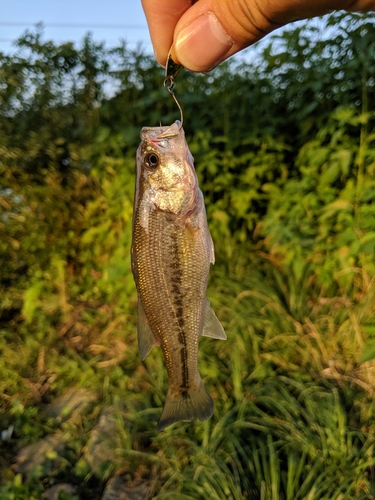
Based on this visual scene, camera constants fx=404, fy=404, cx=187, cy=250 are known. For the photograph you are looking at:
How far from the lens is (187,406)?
1.55 metres

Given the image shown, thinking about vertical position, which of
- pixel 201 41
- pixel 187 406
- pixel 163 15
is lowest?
pixel 187 406

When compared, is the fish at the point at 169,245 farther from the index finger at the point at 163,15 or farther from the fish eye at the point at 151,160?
the index finger at the point at 163,15

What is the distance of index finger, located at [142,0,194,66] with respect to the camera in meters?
1.53

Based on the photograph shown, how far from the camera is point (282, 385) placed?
2.69 meters

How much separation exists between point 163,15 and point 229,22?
1.15ft

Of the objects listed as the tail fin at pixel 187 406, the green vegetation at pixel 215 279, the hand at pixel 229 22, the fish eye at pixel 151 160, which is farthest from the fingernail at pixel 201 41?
the green vegetation at pixel 215 279

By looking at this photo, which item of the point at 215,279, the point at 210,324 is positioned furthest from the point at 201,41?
the point at 215,279

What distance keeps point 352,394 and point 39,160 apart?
3.88m

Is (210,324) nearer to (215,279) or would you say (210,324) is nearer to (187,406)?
(187,406)

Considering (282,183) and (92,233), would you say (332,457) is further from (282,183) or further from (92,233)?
(92,233)

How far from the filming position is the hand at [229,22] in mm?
1275

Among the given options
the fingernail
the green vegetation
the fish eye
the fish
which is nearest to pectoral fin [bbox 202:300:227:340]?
the fish

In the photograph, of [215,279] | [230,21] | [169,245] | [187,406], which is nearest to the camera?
[230,21]

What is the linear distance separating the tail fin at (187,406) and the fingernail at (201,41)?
3.88 ft
